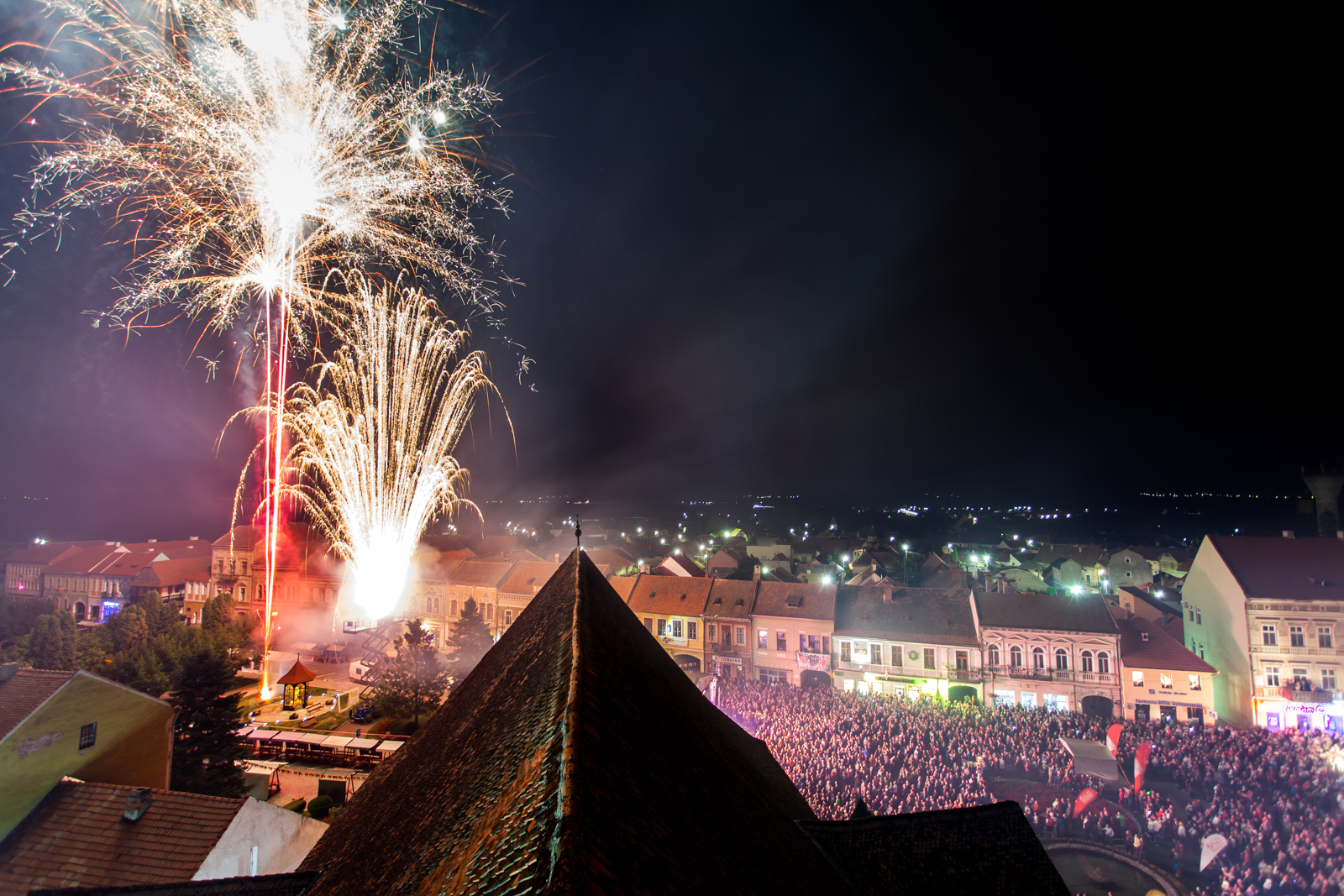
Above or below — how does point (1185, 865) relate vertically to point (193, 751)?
below

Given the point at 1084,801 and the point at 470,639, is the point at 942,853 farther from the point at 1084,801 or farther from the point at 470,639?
the point at 470,639

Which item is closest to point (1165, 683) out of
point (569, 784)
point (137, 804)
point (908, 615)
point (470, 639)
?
point (908, 615)

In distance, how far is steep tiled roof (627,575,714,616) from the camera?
41.0 meters

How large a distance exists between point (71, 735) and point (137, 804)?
16.5 feet

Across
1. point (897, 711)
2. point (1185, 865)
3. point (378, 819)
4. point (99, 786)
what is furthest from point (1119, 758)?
point (99, 786)

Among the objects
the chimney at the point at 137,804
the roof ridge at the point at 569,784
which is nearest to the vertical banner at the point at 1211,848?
the roof ridge at the point at 569,784

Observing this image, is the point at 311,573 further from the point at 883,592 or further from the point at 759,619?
the point at 883,592

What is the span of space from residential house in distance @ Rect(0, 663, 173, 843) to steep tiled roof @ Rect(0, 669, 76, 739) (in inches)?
0.8

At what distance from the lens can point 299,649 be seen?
4269 cm

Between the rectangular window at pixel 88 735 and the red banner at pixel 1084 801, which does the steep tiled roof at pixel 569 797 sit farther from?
the red banner at pixel 1084 801

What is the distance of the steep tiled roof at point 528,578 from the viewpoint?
42438mm

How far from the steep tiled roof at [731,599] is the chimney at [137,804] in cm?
3211

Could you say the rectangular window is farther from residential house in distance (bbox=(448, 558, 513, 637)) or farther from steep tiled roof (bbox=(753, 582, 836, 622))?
steep tiled roof (bbox=(753, 582, 836, 622))

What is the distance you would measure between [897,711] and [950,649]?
9.81m
